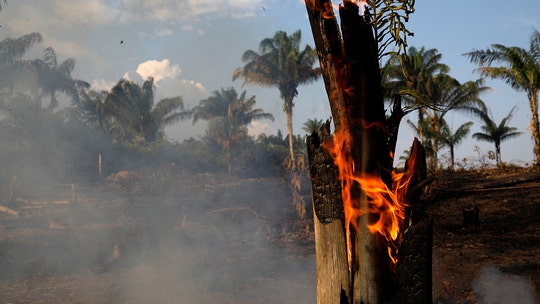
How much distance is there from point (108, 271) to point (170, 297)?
142 inches

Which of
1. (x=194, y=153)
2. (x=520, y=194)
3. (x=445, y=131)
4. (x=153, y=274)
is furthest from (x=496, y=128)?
(x=153, y=274)

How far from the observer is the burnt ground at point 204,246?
8.41m

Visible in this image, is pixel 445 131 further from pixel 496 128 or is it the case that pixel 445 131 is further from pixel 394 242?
pixel 394 242

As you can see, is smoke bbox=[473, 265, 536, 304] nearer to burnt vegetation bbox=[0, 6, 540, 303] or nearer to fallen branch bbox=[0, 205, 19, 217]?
burnt vegetation bbox=[0, 6, 540, 303]

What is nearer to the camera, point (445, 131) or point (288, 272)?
point (288, 272)

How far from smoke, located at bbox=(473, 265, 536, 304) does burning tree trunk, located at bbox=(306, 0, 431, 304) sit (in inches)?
222

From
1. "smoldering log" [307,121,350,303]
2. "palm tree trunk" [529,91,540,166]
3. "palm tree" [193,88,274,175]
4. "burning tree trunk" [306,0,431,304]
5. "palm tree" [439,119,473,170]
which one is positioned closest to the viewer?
"burning tree trunk" [306,0,431,304]

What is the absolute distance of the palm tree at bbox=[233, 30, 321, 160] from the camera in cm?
3475

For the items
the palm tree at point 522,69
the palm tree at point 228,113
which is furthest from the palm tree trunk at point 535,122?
the palm tree at point 228,113

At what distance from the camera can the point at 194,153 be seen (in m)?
34.2

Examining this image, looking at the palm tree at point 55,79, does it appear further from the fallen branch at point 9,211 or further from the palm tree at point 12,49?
the fallen branch at point 9,211

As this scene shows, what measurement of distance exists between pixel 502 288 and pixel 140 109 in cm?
3494

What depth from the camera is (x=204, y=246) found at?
13.6 m

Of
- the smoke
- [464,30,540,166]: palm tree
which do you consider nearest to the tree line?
[464,30,540,166]: palm tree
